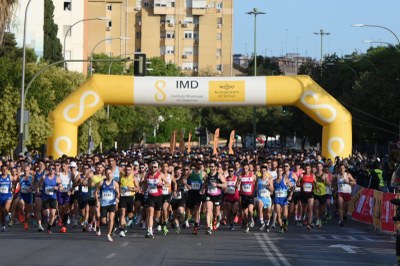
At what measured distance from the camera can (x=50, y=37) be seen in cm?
8306

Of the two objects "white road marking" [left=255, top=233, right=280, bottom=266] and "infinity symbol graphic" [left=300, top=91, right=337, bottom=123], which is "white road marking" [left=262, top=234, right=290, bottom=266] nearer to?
"white road marking" [left=255, top=233, right=280, bottom=266]

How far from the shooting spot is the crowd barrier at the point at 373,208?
27.4m

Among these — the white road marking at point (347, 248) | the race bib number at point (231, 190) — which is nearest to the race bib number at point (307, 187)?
the race bib number at point (231, 190)

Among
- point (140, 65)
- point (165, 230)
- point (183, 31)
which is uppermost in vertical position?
point (183, 31)

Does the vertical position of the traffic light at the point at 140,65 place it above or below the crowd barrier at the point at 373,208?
above

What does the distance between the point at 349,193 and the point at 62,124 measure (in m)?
15.0

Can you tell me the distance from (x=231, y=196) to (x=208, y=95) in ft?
51.2

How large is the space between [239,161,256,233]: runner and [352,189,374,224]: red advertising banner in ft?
12.4

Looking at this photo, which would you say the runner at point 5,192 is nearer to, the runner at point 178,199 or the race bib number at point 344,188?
the runner at point 178,199

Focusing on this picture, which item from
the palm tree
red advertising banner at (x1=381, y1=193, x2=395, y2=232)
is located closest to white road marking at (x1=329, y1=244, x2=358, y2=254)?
red advertising banner at (x1=381, y1=193, x2=395, y2=232)

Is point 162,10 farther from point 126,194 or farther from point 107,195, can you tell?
point 107,195

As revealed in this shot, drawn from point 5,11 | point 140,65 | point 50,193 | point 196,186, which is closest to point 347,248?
point 196,186

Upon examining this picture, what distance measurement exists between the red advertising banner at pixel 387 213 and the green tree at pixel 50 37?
55968mm

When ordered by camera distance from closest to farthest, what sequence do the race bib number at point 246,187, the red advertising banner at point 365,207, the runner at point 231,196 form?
1. the race bib number at point 246,187
2. the runner at point 231,196
3. the red advertising banner at point 365,207
